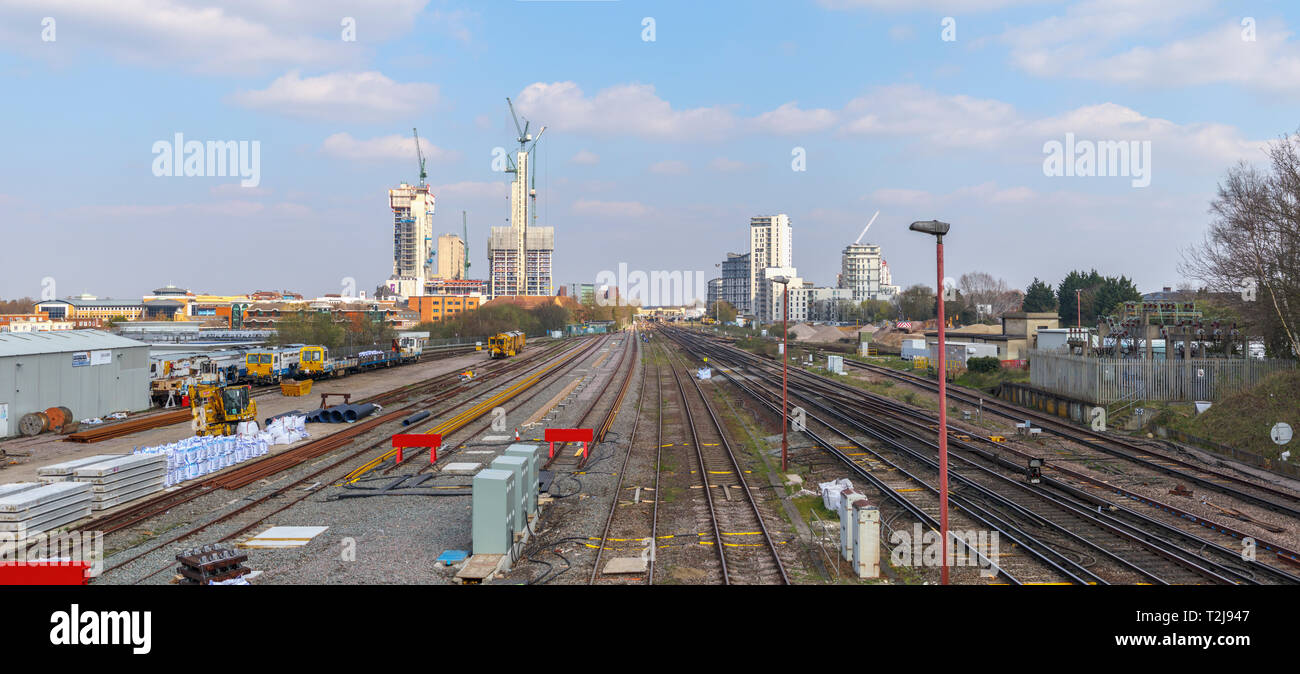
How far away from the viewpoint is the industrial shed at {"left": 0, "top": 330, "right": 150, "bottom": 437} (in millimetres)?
25969

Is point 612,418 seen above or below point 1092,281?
below

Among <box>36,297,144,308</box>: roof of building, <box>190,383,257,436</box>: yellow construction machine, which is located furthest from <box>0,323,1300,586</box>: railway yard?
<box>36,297,144,308</box>: roof of building

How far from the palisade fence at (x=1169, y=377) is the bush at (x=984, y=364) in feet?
45.3

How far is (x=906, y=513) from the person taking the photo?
16844 mm

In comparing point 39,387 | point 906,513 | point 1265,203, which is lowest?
point 906,513

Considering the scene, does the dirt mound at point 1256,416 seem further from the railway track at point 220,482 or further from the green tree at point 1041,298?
the green tree at point 1041,298

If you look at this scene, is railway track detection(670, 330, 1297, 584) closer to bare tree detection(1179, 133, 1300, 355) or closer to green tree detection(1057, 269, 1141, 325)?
bare tree detection(1179, 133, 1300, 355)

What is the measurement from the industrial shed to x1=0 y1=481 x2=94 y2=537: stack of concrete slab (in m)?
14.2

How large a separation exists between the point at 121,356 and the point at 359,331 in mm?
41593
